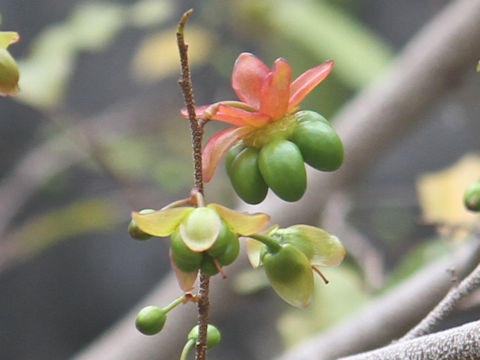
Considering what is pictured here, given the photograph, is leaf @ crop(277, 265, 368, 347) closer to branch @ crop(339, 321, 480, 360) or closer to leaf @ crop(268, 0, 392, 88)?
leaf @ crop(268, 0, 392, 88)

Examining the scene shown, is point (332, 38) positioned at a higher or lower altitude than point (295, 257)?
higher

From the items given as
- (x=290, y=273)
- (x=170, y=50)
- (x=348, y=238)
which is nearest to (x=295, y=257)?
(x=290, y=273)

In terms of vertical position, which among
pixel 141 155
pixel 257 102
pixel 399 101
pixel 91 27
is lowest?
pixel 257 102

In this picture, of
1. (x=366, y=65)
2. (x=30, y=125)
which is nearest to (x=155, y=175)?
(x=30, y=125)

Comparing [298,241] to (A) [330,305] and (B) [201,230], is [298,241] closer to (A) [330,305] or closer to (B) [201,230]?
(B) [201,230]

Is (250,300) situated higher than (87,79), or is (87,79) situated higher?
(87,79)

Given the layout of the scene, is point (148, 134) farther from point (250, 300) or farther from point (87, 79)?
point (250, 300)

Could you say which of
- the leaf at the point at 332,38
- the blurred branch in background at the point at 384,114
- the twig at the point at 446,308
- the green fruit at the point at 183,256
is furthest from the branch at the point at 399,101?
the green fruit at the point at 183,256
